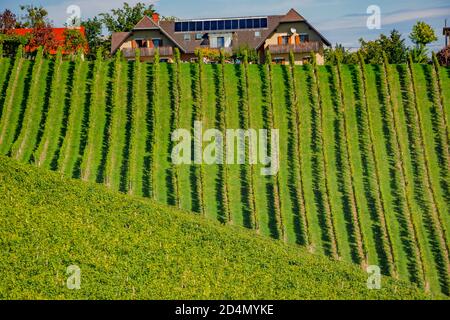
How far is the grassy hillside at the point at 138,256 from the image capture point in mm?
31031

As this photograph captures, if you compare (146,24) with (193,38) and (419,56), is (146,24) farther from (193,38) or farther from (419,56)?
(419,56)

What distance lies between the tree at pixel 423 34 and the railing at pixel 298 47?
1041cm

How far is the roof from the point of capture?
8119cm

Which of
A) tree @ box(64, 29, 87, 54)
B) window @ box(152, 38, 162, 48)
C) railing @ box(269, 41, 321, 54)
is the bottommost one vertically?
railing @ box(269, 41, 321, 54)

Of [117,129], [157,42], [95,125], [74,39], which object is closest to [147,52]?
[157,42]

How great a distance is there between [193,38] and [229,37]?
162 inches

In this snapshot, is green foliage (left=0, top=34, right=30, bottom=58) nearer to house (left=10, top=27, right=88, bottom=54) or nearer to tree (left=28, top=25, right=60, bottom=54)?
tree (left=28, top=25, right=60, bottom=54)

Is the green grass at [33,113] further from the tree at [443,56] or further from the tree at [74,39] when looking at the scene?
the tree at [443,56]

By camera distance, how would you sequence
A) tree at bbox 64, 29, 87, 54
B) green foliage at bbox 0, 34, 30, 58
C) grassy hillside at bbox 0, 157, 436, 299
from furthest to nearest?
tree at bbox 64, 29, 87, 54
green foliage at bbox 0, 34, 30, 58
grassy hillside at bbox 0, 157, 436, 299

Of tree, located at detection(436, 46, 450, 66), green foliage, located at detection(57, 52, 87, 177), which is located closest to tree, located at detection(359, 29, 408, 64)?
tree, located at detection(436, 46, 450, 66)

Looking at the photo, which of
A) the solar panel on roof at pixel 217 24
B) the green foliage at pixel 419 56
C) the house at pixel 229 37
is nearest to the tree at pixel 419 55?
the green foliage at pixel 419 56

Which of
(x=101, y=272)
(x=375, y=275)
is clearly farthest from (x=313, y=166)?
(x=101, y=272)

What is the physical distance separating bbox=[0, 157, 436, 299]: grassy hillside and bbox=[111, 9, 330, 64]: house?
4228 cm
